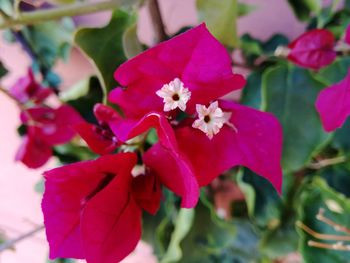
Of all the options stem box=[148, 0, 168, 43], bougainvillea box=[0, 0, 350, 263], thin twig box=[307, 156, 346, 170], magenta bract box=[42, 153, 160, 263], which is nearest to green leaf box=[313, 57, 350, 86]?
bougainvillea box=[0, 0, 350, 263]

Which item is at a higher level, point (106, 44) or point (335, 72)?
point (106, 44)

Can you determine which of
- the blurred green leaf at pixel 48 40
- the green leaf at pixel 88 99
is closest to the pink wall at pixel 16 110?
the blurred green leaf at pixel 48 40

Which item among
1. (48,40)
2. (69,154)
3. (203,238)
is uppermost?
(48,40)

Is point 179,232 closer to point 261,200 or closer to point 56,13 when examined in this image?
point 261,200

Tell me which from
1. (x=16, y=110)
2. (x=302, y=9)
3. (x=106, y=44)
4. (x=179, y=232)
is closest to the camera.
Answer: (x=106, y=44)

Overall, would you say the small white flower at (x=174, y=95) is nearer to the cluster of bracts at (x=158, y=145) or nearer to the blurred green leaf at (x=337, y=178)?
the cluster of bracts at (x=158, y=145)

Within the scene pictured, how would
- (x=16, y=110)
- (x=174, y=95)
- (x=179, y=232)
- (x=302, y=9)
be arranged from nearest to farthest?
(x=174, y=95)
(x=179, y=232)
(x=302, y=9)
(x=16, y=110)

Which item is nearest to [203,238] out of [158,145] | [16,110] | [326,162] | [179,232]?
[179,232]

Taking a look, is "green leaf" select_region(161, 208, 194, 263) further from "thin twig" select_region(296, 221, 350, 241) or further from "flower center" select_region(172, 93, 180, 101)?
"flower center" select_region(172, 93, 180, 101)
